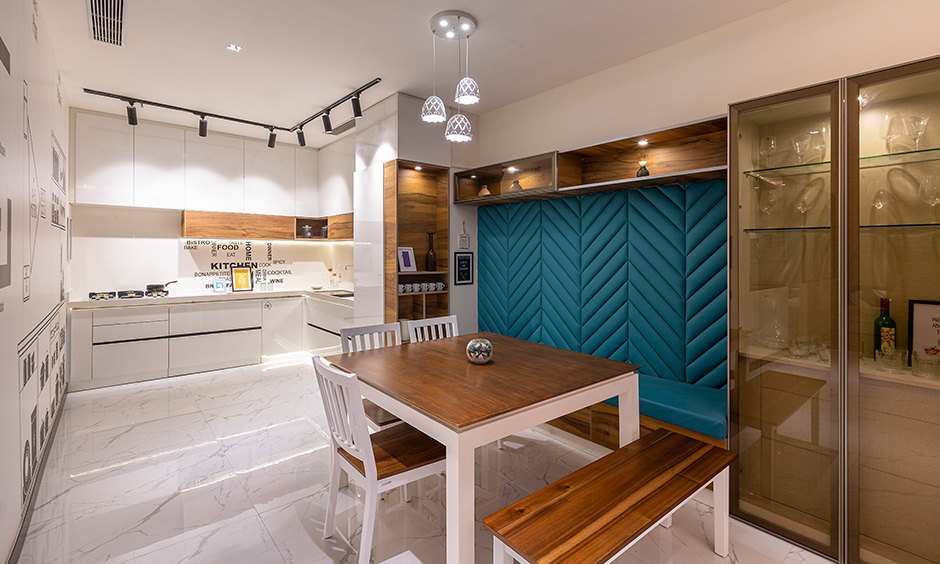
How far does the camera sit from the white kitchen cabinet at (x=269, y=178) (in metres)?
5.41

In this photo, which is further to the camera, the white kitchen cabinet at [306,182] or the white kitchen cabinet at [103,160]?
the white kitchen cabinet at [306,182]

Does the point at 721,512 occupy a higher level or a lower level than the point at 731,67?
lower

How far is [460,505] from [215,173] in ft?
17.1

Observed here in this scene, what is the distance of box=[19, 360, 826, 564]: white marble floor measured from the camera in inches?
78.3

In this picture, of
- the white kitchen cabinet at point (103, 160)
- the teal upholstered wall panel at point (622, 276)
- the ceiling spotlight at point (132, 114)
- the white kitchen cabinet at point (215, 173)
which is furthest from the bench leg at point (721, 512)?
the white kitchen cabinet at point (103, 160)

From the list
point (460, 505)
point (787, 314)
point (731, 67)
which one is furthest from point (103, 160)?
point (787, 314)

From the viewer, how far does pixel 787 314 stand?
6.98 feet

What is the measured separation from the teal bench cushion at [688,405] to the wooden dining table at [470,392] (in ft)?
1.25

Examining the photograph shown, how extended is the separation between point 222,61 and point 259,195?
8.06 ft

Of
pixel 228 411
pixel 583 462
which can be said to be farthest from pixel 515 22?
pixel 228 411

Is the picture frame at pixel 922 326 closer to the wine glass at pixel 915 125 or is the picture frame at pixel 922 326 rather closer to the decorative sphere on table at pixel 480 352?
the wine glass at pixel 915 125

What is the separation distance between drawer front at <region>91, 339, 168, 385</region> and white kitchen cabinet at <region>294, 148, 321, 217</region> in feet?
7.65

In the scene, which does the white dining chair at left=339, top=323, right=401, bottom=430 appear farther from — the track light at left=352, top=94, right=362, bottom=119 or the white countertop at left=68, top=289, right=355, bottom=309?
the track light at left=352, top=94, right=362, bottom=119

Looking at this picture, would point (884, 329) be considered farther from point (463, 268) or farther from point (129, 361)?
point (129, 361)
